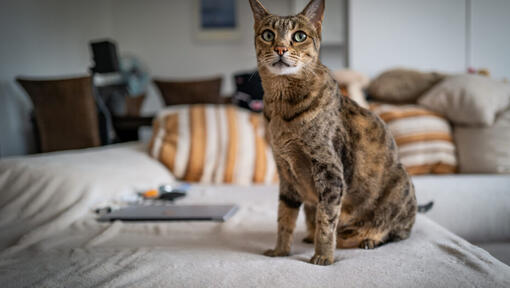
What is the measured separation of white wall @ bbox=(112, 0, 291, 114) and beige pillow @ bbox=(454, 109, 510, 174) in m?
3.20

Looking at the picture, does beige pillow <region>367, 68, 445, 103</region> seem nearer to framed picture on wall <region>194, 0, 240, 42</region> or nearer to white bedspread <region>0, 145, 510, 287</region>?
white bedspread <region>0, 145, 510, 287</region>

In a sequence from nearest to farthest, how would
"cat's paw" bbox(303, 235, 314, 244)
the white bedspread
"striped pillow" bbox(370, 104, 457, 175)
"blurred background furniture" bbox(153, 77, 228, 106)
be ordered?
the white bedspread, "cat's paw" bbox(303, 235, 314, 244), "striped pillow" bbox(370, 104, 457, 175), "blurred background furniture" bbox(153, 77, 228, 106)

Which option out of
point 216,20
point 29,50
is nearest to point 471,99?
point 29,50

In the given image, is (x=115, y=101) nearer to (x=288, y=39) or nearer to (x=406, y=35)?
(x=406, y=35)

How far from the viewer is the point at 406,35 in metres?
2.40

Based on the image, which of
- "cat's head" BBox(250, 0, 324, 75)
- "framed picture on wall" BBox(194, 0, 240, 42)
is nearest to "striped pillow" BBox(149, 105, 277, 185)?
"cat's head" BBox(250, 0, 324, 75)

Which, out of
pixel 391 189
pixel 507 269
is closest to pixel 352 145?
pixel 391 189

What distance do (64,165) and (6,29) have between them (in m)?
1.38

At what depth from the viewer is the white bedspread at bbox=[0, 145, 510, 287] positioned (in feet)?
2.74

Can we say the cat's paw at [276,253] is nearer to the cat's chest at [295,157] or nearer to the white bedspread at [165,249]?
the white bedspread at [165,249]

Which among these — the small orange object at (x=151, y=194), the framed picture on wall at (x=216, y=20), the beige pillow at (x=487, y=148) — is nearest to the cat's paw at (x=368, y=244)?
the small orange object at (x=151, y=194)

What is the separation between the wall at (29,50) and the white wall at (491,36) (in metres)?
2.89

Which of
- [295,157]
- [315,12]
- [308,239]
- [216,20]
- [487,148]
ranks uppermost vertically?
[216,20]

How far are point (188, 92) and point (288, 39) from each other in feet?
6.60
